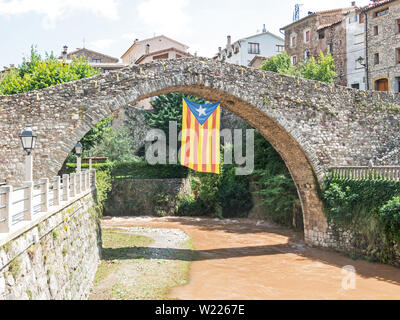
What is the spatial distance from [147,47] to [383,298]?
38.8m

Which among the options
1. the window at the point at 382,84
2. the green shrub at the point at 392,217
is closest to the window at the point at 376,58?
the window at the point at 382,84

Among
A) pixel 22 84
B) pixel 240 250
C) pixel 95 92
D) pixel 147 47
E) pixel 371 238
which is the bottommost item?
pixel 240 250

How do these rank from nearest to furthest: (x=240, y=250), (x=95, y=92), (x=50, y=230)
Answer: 1. (x=50, y=230)
2. (x=95, y=92)
3. (x=240, y=250)

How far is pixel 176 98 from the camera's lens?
2967cm

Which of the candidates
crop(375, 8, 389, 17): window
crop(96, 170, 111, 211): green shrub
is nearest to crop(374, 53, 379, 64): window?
crop(375, 8, 389, 17): window

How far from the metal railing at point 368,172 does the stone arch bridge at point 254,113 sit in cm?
67

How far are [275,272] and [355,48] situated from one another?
77.8 ft

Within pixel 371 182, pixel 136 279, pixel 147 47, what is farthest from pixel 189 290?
pixel 147 47

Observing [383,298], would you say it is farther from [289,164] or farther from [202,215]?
[202,215]

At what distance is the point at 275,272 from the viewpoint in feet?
43.5

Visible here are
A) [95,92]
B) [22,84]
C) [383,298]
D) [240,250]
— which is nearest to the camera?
[383,298]

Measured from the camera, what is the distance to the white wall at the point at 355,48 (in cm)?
2983

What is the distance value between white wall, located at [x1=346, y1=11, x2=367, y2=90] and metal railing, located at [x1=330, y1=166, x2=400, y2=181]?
17609mm

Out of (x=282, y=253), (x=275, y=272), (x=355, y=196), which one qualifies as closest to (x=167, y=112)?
(x=282, y=253)
